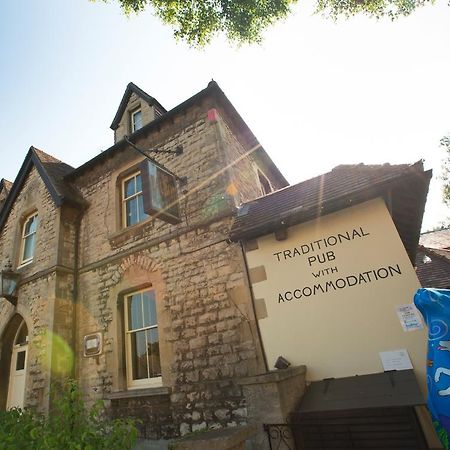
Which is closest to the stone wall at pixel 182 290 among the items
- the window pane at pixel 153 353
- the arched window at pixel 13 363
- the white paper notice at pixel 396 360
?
the window pane at pixel 153 353

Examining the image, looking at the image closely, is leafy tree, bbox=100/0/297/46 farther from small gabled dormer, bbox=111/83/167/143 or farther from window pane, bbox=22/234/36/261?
window pane, bbox=22/234/36/261

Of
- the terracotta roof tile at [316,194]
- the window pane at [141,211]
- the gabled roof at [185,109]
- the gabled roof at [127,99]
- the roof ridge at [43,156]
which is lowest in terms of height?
the terracotta roof tile at [316,194]

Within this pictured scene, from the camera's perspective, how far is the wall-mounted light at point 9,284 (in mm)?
7879

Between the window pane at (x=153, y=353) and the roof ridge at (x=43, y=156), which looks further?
the roof ridge at (x=43, y=156)

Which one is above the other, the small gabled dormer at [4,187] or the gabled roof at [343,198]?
the small gabled dormer at [4,187]

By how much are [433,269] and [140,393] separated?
14151mm

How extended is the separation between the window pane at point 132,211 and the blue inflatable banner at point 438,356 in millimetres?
6476

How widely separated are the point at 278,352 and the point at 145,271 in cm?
344

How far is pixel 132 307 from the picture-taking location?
6.82m

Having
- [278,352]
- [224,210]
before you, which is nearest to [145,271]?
[224,210]

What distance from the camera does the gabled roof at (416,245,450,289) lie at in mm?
12461

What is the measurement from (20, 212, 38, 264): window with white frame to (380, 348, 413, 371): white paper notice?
9350mm

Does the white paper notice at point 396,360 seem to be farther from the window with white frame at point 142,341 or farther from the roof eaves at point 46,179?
the roof eaves at point 46,179

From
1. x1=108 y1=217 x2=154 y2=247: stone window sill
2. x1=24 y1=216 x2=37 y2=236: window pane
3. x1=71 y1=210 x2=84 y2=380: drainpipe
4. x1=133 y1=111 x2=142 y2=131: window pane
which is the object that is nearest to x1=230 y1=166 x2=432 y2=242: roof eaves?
x1=108 y1=217 x2=154 y2=247: stone window sill
